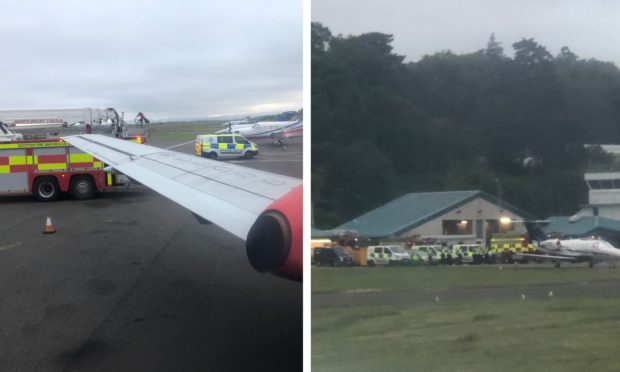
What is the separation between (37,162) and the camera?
834 cm

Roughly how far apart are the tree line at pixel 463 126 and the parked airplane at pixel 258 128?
10.7 inches

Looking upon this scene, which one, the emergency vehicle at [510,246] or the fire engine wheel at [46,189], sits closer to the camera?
the emergency vehicle at [510,246]

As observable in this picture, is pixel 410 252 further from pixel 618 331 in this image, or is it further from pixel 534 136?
pixel 618 331

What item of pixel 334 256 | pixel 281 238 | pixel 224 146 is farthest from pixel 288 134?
pixel 224 146

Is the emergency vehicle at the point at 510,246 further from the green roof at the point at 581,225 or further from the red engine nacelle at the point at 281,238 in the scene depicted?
the red engine nacelle at the point at 281,238

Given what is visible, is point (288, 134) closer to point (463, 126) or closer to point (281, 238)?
point (281, 238)

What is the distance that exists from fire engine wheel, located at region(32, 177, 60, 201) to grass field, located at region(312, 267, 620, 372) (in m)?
8.12

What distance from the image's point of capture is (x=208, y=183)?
262 cm

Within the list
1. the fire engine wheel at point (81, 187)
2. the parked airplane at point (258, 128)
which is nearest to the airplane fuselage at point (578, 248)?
the parked airplane at point (258, 128)

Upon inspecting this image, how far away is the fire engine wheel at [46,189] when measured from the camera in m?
8.53

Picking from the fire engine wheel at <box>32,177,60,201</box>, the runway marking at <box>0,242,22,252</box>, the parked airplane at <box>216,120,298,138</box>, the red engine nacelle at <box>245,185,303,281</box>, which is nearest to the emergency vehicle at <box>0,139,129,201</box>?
the fire engine wheel at <box>32,177,60,201</box>

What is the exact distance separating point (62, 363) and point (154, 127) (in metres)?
1.07

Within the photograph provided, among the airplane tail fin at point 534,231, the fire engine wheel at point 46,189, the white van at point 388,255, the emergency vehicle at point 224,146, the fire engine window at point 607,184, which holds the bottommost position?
the fire engine wheel at point 46,189

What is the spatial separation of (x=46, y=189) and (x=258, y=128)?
7.67 m
